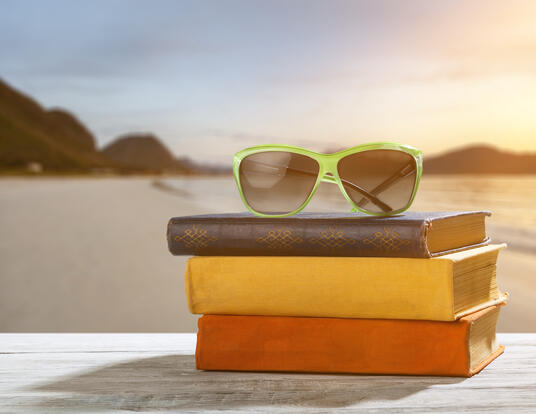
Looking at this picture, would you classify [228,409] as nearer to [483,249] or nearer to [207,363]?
[207,363]

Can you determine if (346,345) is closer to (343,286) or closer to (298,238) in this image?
(343,286)

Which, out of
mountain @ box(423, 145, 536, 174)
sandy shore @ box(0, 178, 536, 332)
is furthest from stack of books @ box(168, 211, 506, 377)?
mountain @ box(423, 145, 536, 174)

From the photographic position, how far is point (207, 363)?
101cm

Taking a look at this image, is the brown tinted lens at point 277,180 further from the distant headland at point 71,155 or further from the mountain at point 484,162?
the mountain at point 484,162

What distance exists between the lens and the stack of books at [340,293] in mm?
912

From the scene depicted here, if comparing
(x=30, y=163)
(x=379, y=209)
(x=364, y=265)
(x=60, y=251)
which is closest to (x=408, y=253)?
(x=364, y=265)

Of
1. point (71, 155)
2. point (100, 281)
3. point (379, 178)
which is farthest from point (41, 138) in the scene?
point (379, 178)

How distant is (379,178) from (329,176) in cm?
12

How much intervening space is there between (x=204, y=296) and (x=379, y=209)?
40 cm

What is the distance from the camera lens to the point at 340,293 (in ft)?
3.13

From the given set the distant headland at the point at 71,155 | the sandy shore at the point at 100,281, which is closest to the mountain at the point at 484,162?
the distant headland at the point at 71,155

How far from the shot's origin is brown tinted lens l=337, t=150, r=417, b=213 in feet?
3.60

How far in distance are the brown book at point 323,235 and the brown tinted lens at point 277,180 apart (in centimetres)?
17

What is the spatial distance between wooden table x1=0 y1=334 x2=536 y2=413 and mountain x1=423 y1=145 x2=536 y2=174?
44.6m
